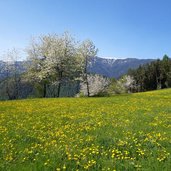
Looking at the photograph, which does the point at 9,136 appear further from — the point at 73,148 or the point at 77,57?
the point at 77,57

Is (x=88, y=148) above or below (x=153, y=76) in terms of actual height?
above

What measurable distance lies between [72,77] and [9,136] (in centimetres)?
5839

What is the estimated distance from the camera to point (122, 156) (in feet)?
36.1

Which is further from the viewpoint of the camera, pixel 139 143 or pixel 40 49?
pixel 40 49

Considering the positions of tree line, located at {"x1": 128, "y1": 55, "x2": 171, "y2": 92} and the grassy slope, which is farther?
tree line, located at {"x1": 128, "y1": 55, "x2": 171, "y2": 92}

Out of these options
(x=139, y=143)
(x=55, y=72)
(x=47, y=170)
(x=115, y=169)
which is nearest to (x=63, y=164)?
(x=47, y=170)

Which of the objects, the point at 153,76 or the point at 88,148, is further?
the point at 153,76

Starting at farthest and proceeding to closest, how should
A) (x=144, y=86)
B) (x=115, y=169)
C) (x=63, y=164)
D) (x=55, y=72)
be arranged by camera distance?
(x=144, y=86) → (x=55, y=72) → (x=63, y=164) → (x=115, y=169)

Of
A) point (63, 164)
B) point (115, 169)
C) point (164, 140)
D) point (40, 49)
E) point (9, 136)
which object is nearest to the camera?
point (115, 169)

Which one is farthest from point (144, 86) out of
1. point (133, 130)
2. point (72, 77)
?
point (133, 130)

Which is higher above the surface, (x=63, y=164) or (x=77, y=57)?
(x=77, y=57)

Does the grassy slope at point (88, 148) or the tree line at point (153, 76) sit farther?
the tree line at point (153, 76)

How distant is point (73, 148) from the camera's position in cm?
1223

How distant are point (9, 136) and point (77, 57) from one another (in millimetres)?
→ 57547
